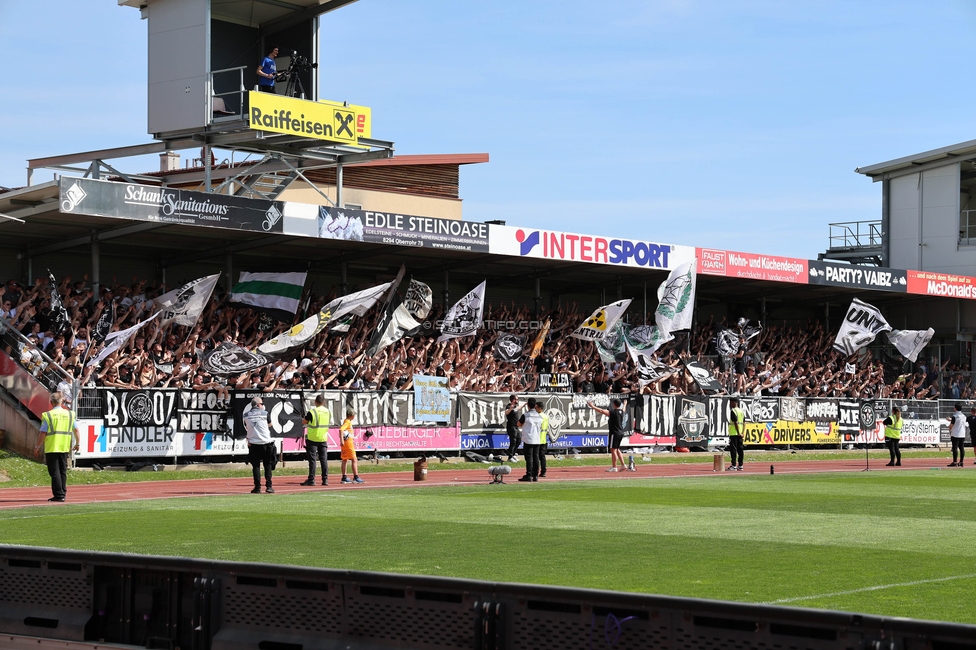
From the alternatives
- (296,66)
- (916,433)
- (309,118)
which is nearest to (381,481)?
(309,118)

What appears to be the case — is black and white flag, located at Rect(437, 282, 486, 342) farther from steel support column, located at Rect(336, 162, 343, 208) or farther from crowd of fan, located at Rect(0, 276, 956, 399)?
steel support column, located at Rect(336, 162, 343, 208)

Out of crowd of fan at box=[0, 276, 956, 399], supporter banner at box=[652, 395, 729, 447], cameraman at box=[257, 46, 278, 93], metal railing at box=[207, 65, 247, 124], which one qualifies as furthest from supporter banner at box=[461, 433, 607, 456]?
cameraman at box=[257, 46, 278, 93]

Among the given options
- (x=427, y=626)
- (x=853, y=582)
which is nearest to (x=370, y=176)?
(x=853, y=582)

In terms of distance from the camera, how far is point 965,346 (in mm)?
55844

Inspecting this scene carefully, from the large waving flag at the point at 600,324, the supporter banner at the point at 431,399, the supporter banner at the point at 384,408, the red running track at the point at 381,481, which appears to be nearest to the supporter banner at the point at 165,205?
the supporter banner at the point at 384,408

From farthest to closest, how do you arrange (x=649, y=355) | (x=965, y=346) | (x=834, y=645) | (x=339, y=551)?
(x=965, y=346) < (x=649, y=355) < (x=339, y=551) < (x=834, y=645)

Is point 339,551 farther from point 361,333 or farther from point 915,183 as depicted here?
point 915,183

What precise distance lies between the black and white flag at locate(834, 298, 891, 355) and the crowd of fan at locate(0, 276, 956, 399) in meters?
2.33

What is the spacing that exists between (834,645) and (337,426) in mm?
25957

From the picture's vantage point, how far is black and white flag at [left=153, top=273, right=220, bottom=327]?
29.7 metres

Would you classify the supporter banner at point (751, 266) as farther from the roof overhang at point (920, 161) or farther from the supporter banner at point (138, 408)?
the supporter banner at point (138, 408)

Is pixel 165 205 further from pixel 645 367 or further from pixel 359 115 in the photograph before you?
pixel 645 367

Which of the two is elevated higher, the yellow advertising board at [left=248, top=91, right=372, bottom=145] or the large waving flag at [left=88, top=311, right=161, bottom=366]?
the yellow advertising board at [left=248, top=91, right=372, bottom=145]

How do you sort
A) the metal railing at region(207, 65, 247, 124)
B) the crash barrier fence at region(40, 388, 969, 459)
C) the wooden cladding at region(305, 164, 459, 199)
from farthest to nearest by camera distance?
the wooden cladding at region(305, 164, 459, 199), the metal railing at region(207, 65, 247, 124), the crash barrier fence at region(40, 388, 969, 459)
